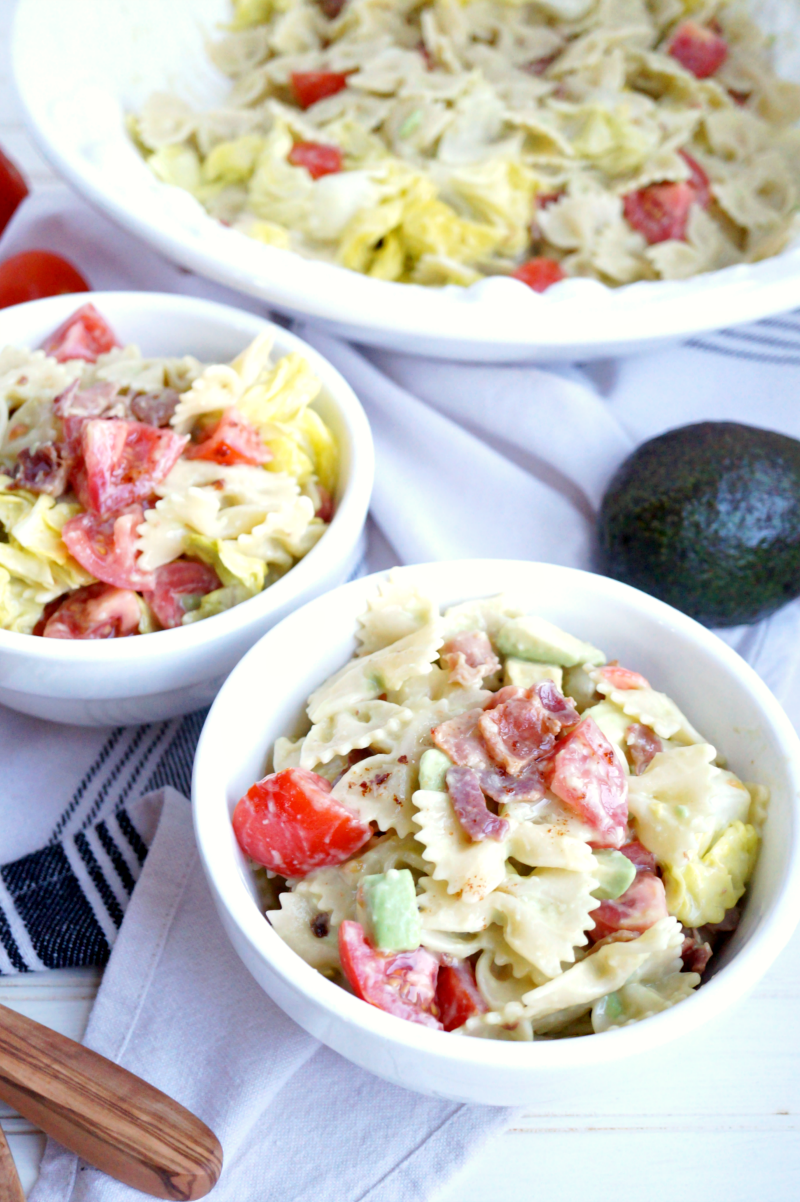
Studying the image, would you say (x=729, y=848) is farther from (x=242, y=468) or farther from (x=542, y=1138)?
(x=242, y=468)

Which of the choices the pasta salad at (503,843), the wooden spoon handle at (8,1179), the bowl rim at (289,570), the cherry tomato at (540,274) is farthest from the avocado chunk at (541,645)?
the cherry tomato at (540,274)

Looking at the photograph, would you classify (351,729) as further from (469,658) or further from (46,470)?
(46,470)

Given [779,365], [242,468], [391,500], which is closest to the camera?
[242,468]

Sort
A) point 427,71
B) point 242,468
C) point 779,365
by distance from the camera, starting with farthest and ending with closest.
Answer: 1. point 427,71
2. point 779,365
3. point 242,468

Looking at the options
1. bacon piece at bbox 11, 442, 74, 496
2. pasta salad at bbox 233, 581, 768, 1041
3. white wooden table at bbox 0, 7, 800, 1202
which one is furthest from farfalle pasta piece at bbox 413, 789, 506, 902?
bacon piece at bbox 11, 442, 74, 496

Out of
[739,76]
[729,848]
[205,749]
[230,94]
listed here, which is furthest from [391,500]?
[739,76]

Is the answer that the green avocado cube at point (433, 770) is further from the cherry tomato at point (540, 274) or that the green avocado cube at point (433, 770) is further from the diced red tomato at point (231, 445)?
the cherry tomato at point (540, 274)
